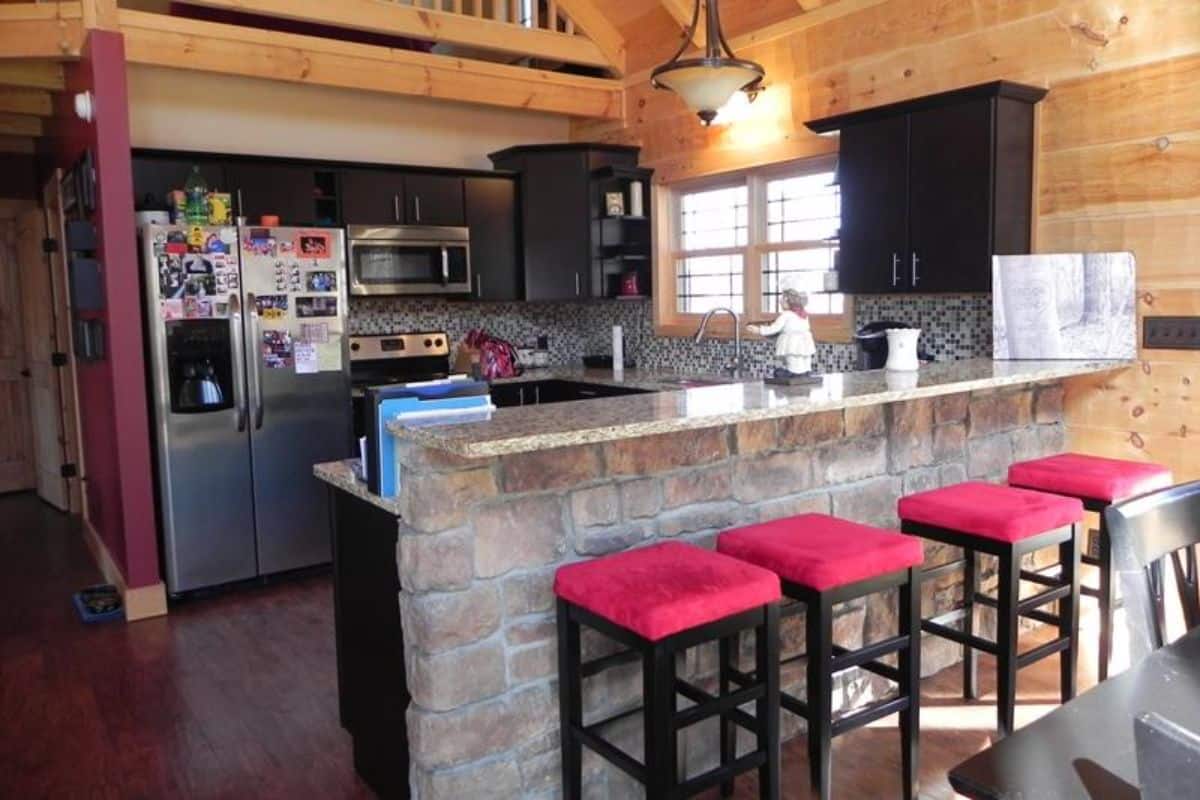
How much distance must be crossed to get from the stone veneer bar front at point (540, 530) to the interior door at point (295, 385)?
194 cm

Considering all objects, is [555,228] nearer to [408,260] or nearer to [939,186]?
[408,260]

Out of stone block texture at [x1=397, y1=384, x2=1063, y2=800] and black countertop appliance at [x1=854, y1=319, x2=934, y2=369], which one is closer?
stone block texture at [x1=397, y1=384, x2=1063, y2=800]

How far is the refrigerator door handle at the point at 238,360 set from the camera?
164 inches

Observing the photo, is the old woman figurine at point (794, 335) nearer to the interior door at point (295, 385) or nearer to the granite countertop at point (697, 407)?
the granite countertop at point (697, 407)

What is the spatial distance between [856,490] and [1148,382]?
1.28 meters

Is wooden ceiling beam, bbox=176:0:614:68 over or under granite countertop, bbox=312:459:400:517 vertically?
over

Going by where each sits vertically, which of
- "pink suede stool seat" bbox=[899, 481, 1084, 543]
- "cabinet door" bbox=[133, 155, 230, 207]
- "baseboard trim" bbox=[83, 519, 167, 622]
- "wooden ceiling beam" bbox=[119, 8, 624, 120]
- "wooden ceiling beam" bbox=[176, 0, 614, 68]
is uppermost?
"wooden ceiling beam" bbox=[176, 0, 614, 68]

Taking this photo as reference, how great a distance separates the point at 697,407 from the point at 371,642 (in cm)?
109

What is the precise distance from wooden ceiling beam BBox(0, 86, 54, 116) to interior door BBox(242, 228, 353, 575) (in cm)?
197

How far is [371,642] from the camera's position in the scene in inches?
95.8

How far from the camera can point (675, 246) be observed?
18.3 feet

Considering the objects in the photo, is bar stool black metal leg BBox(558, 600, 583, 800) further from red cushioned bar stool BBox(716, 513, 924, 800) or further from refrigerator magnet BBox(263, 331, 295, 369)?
refrigerator magnet BBox(263, 331, 295, 369)

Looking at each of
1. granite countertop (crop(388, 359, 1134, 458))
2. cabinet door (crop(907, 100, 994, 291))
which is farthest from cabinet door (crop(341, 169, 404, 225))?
granite countertop (crop(388, 359, 1134, 458))

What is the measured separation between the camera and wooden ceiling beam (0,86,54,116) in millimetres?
4938
